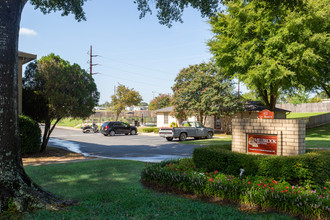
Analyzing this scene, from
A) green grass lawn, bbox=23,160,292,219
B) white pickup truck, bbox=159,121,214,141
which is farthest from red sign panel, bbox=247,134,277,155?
white pickup truck, bbox=159,121,214,141

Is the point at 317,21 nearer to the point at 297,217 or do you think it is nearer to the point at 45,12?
the point at 45,12

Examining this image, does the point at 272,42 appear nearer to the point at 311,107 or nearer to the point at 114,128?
the point at 114,128

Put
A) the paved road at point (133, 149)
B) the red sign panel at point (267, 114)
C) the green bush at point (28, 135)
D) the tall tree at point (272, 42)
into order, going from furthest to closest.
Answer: the tall tree at point (272, 42) → the paved road at point (133, 149) → the green bush at point (28, 135) → the red sign panel at point (267, 114)

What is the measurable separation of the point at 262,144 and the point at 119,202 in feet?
13.1

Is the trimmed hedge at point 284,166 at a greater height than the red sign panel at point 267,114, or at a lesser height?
lesser

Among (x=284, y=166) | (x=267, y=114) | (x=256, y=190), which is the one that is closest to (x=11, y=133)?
(x=256, y=190)

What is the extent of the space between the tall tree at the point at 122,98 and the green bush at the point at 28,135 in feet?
122

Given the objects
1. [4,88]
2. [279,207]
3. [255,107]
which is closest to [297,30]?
[255,107]

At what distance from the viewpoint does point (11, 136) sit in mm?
5273

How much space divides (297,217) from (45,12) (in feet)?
40.4

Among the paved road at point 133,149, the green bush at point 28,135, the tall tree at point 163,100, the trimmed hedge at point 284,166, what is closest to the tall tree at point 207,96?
the paved road at point 133,149

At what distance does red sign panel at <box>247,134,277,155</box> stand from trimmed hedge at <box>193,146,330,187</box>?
73 cm

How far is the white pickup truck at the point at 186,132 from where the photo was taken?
2391 cm

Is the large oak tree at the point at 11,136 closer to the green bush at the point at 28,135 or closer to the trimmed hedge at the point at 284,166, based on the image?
the trimmed hedge at the point at 284,166
